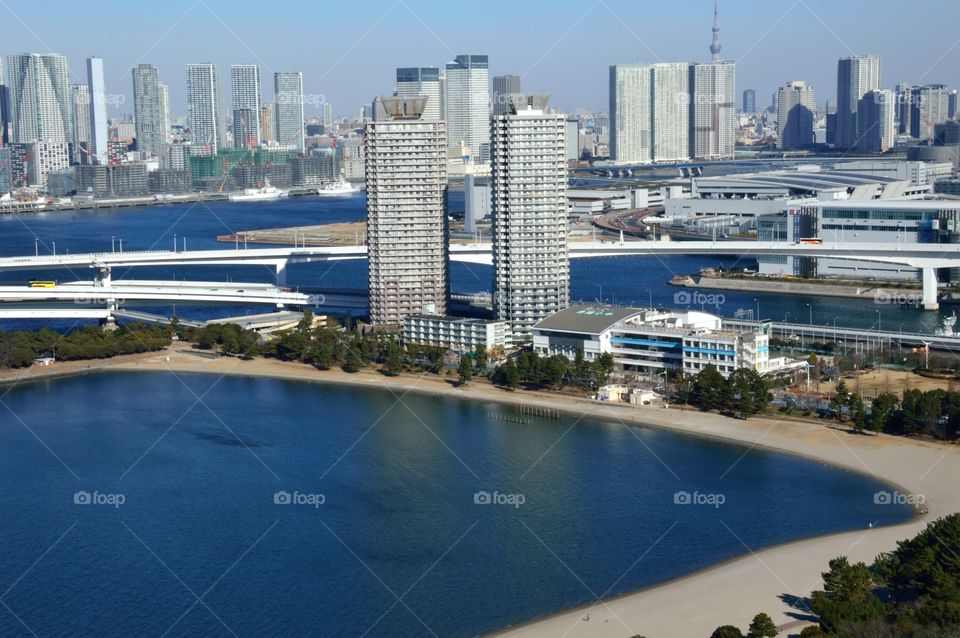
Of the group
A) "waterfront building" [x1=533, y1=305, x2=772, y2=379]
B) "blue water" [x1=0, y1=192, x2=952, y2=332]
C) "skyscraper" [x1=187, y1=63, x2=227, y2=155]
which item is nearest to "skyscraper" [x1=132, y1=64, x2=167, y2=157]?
"skyscraper" [x1=187, y1=63, x2=227, y2=155]

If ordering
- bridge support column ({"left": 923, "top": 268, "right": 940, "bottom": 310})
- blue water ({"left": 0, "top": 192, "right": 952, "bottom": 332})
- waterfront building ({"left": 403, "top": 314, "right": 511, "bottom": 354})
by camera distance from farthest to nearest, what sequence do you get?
blue water ({"left": 0, "top": 192, "right": 952, "bottom": 332})
bridge support column ({"left": 923, "top": 268, "right": 940, "bottom": 310})
waterfront building ({"left": 403, "top": 314, "right": 511, "bottom": 354})

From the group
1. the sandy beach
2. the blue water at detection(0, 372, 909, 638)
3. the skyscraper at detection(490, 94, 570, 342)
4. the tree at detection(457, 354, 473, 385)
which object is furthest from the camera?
the skyscraper at detection(490, 94, 570, 342)

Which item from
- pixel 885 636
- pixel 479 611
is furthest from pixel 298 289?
pixel 885 636

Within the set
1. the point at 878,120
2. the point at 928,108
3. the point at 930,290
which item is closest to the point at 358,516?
the point at 930,290

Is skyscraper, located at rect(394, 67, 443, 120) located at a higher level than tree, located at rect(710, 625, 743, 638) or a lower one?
higher

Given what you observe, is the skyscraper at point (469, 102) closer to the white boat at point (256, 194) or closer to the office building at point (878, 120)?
the white boat at point (256, 194)

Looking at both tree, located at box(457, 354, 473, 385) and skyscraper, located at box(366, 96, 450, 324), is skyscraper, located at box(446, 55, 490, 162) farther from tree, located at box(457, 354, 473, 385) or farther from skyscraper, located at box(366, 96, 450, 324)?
tree, located at box(457, 354, 473, 385)

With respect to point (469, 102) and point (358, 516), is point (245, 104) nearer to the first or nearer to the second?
point (469, 102)

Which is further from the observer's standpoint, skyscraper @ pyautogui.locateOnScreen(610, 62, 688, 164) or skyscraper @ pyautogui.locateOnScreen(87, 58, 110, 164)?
skyscraper @ pyautogui.locateOnScreen(610, 62, 688, 164)
